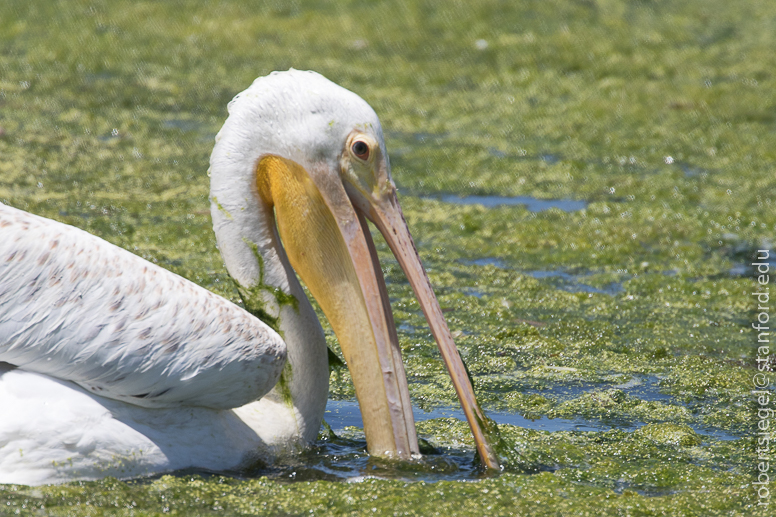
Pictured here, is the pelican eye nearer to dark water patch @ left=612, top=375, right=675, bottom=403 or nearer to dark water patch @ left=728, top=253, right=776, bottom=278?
dark water patch @ left=612, top=375, right=675, bottom=403

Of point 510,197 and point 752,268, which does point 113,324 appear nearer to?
point 752,268

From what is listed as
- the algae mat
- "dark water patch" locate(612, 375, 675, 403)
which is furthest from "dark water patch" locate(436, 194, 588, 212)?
"dark water patch" locate(612, 375, 675, 403)

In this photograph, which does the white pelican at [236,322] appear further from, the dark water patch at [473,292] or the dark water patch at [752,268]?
the dark water patch at [752,268]

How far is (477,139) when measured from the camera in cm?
898

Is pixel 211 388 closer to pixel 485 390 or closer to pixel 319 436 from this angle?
pixel 319 436

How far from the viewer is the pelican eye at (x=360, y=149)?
3.52m

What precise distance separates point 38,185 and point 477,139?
3875mm

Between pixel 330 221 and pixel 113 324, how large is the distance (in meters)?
0.88

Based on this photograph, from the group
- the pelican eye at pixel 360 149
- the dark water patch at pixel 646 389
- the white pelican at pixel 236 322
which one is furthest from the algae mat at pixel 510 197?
the pelican eye at pixel 360 149

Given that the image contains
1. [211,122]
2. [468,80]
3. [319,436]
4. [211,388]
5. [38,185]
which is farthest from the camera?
[468,80]

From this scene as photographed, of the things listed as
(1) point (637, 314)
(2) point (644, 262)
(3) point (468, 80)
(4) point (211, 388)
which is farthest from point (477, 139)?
(4) point (211, 388)

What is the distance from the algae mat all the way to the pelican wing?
1.13ft

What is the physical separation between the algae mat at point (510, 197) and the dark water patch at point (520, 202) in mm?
38

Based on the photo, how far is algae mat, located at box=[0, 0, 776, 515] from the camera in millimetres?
3572
